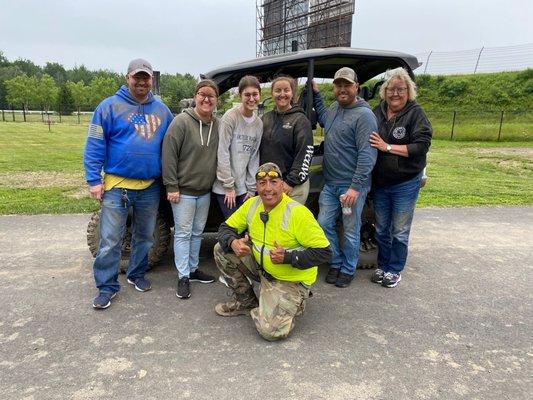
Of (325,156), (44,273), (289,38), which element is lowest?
(44,273)

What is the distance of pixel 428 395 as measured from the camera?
2.44m

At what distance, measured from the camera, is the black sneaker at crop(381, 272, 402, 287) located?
13.0 feet

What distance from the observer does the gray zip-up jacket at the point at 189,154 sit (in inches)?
135

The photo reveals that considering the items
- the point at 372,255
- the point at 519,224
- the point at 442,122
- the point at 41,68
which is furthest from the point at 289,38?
the point at 41,68

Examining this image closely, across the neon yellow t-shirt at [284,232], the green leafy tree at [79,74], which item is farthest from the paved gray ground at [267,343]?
the green leafy tree at [79,74]

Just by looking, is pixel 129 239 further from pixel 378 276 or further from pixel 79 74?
pixel 79 74

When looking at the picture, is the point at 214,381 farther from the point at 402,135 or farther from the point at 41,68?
the point at 41,68

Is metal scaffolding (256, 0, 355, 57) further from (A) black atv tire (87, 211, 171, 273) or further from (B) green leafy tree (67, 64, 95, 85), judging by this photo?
(B) green leafy tree (67, 64, 95, 85)

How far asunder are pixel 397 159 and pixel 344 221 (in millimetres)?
706

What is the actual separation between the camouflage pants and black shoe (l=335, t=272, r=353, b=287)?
0.86m

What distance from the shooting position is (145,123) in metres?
3.39

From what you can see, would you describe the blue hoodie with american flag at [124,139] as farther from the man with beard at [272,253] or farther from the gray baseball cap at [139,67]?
the man with beard at [272,253]

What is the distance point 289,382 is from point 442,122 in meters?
23.7

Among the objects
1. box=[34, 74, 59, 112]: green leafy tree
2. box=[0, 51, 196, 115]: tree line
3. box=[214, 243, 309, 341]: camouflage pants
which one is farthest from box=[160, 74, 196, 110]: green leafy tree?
box=[214, 243, 309, 341]: camouflage pants
